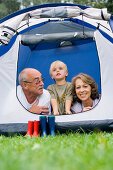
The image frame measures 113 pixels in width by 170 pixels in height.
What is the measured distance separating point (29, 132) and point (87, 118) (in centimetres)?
52

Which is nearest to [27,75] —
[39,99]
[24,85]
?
[24,85]

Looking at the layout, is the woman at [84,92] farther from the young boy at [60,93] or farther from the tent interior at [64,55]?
the tent interior at [64,55]

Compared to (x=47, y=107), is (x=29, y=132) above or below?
below

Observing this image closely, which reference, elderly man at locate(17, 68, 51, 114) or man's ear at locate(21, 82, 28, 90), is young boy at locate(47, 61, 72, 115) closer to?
elderly man at locate(17, 68, 51, 114)

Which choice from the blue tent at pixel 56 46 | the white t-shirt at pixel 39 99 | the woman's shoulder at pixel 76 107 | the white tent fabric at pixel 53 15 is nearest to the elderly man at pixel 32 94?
the white t-shirt at pixel 39 99

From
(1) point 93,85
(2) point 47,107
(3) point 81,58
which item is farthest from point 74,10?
→ (3) point 81,58

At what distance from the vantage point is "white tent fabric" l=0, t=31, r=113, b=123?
7.91 ft

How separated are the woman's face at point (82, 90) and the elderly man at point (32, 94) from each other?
0.32 meters

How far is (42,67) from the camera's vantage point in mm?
3617

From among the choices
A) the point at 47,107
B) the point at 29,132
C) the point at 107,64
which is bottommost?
the point at 29,132

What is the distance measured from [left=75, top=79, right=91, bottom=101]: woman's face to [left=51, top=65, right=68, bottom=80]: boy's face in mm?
320

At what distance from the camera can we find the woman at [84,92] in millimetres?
2631

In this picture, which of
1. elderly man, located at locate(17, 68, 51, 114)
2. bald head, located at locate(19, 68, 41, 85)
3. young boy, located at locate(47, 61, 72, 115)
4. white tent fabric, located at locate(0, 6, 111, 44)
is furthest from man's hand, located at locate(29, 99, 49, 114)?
white tent fabric, located at locate(0, 6, 111, 44)

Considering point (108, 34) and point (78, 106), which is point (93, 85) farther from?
point (108, 34)
